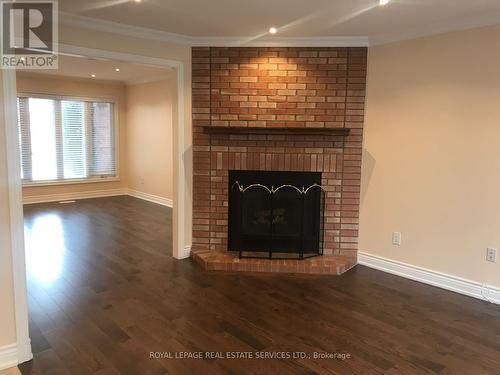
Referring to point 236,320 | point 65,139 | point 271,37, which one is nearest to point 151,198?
point 65,139

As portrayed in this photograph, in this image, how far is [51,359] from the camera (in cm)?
240

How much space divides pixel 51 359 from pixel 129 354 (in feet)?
1.53

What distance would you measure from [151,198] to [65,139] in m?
2.03

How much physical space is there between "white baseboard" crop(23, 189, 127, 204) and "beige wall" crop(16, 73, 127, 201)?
0.19ft

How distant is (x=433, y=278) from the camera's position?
3.70 metres

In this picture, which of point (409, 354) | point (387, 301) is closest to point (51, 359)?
point (409, 354)

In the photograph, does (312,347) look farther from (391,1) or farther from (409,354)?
(391,1)

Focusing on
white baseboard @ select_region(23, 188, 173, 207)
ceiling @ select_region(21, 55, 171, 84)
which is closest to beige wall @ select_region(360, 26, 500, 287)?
ceiling @ select_region(21, 55, 171, 84)

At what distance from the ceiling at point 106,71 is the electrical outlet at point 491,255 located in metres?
4.69

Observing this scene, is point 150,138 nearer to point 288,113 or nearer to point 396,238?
point 288,113

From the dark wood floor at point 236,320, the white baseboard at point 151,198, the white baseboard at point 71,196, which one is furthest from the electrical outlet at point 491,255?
the white baseboard at point 71,196

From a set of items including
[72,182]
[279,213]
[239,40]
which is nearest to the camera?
[239,40]

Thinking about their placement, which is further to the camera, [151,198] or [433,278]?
[151,198]

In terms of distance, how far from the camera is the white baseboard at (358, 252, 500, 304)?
11.0 feet
